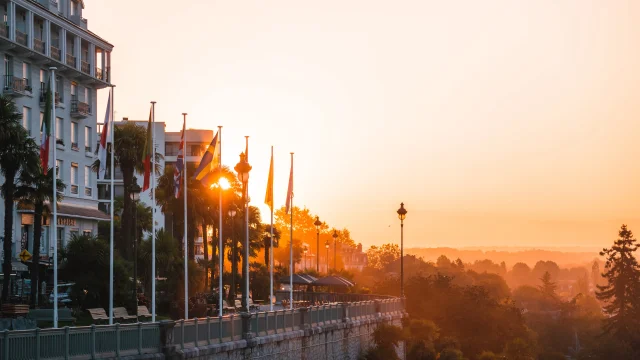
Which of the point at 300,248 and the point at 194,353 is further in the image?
the point at 300,248

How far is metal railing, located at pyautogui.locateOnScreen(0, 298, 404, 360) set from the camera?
26.3 metres

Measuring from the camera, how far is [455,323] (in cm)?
9338

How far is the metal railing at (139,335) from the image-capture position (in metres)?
26.3

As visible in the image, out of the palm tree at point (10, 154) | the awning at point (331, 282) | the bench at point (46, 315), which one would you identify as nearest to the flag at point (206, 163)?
the bench at point (46, 315)

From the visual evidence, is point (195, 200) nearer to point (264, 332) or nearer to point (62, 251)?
point (62, 251)

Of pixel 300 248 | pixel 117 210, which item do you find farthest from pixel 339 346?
pixel 300 248

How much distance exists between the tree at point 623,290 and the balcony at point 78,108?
115648 millimetres

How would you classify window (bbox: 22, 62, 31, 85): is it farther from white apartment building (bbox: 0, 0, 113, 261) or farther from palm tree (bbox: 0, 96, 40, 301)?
palm tree (bbox: 0, 96, 40, 301)

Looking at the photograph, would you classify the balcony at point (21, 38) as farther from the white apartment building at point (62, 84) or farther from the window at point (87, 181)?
the window at point (87, 181)

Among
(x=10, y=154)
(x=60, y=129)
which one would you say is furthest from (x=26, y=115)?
(x=10, y=154)

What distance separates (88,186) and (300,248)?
3985 inches

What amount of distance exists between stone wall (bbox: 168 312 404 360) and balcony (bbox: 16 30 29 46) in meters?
27.4

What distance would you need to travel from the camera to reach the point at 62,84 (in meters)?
70.6

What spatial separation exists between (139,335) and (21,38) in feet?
123
